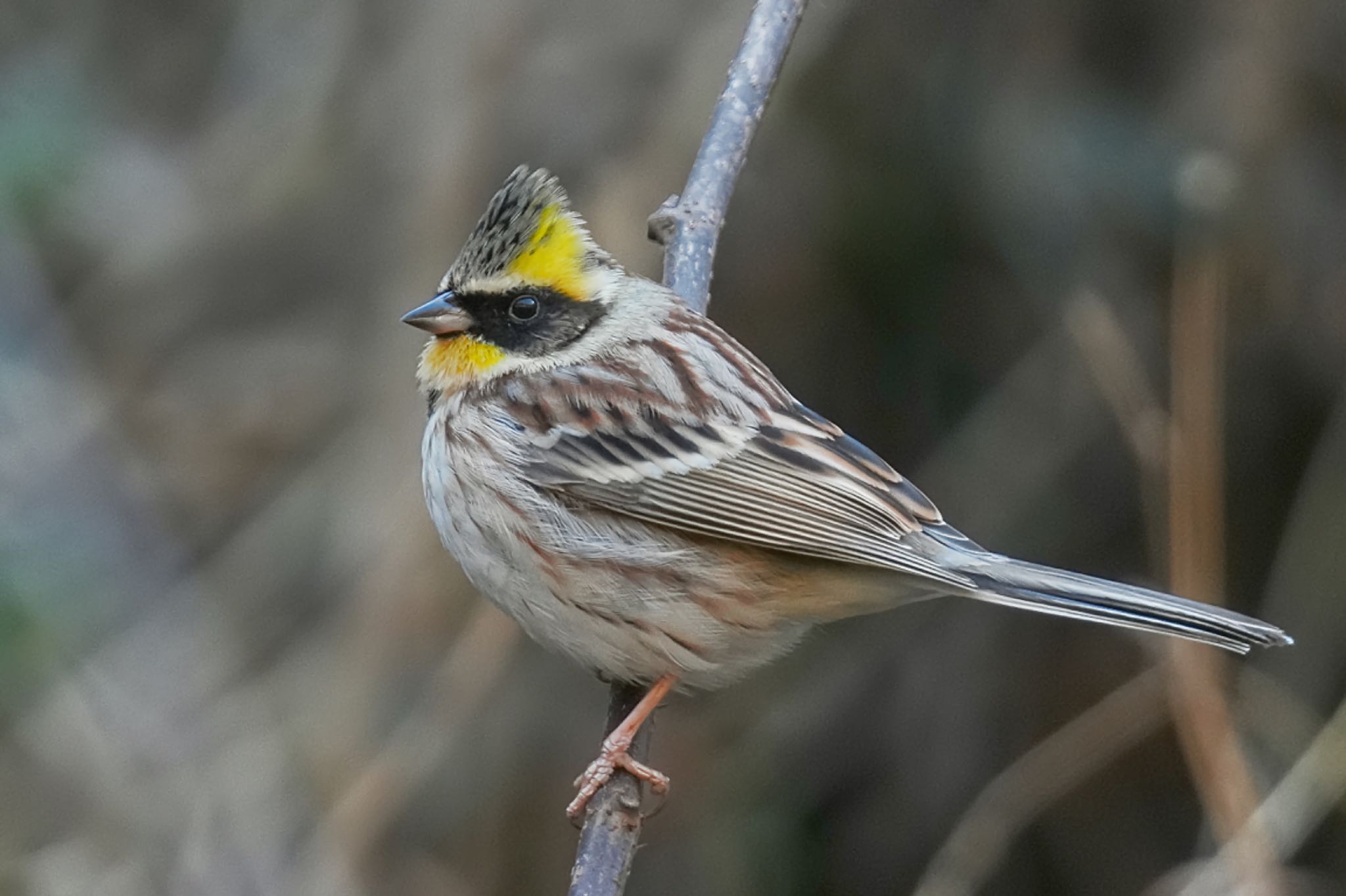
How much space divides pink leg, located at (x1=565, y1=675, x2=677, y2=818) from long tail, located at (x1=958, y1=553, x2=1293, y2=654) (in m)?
0.75

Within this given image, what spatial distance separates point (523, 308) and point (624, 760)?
45.5 inches

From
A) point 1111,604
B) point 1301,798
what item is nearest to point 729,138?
point 1111,604

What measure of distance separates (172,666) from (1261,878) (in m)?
3.56

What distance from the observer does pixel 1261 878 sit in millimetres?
4422

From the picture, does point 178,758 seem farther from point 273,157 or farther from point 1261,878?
point 1261,878

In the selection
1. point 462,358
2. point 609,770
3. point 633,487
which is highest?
point 462,358

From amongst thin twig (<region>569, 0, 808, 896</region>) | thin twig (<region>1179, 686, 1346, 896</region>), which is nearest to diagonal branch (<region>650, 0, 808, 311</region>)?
thin twig (<region>569, 0, 808, 896</region>)

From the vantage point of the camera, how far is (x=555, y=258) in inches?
156

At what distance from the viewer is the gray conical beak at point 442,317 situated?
387 centimetres

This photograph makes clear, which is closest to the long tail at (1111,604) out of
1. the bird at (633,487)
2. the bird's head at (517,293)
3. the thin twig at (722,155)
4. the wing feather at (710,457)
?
the bird at (633,487)

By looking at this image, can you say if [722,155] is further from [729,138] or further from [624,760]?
[624,760]

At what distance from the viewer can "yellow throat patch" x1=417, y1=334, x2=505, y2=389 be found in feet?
13.1

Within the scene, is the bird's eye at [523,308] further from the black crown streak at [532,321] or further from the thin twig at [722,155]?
the thin twig at [722,155]

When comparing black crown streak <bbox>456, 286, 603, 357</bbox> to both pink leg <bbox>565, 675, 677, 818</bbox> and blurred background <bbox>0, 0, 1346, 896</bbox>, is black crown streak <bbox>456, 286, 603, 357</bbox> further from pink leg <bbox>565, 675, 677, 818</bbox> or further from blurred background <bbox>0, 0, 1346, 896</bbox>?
blurred background <bbox>0, 0, 1346, 896</bbox>
